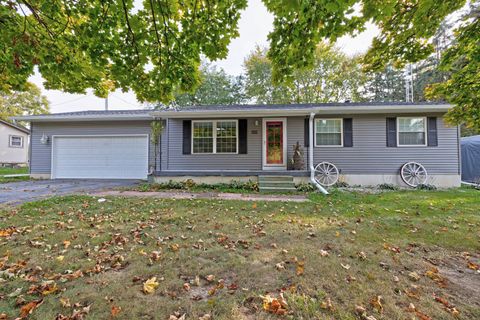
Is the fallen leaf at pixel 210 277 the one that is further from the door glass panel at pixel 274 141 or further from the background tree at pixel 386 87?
the background tree at pixel 386 87

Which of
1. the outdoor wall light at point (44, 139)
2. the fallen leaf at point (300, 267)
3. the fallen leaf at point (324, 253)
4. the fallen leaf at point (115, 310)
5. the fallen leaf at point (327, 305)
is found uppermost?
the outdoor wall light at point (44, 139)

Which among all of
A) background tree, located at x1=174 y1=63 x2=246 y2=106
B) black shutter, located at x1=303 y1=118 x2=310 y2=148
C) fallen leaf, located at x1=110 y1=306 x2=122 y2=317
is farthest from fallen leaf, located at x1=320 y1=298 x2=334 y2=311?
background tree, located at x1=174 y1=63 x2=246 y2=106

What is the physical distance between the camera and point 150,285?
6.68 feet

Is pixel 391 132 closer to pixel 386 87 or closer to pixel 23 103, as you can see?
pixel 386 87

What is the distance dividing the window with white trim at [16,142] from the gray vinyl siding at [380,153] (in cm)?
2513

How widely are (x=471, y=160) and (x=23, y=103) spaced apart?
4229 centimetres

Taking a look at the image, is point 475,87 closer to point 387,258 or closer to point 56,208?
point 387,258

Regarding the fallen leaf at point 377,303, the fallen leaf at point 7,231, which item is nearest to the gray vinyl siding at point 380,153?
the fallen leaf at point 377,303

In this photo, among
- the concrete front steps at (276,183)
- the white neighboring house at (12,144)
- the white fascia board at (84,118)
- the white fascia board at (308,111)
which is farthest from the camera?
the white neighboring house at (12,144)

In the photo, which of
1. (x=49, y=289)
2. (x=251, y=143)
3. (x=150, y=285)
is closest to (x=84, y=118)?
(x=251, y=143)

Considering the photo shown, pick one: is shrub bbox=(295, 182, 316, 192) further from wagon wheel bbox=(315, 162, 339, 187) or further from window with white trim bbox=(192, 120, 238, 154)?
window with white trim bbox=(192, 120, 238, 154)

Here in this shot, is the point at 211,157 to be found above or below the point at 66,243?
above

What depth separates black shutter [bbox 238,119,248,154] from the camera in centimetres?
931

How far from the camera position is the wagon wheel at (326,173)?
893 centimetres
